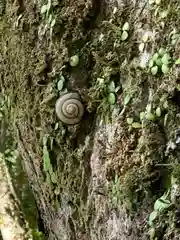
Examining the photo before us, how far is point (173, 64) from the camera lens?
1549 millimetres

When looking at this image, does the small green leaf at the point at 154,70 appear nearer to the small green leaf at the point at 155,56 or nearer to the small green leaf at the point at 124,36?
the small green leaf at the point at 155,56

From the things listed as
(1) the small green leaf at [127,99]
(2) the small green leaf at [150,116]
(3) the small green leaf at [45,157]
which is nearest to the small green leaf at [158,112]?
(2) the small green leaf at [150,116]

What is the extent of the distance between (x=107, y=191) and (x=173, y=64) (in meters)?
0.51

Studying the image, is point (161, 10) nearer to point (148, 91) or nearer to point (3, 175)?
point (148, 91)

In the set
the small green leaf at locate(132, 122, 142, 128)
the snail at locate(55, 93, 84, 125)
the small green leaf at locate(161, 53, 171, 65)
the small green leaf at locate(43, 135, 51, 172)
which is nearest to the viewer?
the small green leaf at locate(161, 53, 171, 65)

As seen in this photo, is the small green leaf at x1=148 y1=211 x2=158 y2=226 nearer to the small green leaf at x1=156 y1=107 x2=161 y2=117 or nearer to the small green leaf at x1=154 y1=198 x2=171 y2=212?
the small green leaf at x1=154 y1=198 x2=171 y2=212

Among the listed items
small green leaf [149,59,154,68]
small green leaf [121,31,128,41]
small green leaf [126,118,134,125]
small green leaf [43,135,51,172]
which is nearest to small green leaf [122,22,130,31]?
small green leaf [121,31,128,41]

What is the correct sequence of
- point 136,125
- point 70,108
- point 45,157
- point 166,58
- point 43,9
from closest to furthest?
point 166,58 → point 136,125 → point 70,108 → point 43,9 → point 45,157

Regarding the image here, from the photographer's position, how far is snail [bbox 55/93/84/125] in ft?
6.13

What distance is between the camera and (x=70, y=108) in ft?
6.16

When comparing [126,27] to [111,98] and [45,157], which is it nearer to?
[111,98]

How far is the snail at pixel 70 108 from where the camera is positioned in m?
1.87

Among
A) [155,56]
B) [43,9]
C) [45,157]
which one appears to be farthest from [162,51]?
[45,157]

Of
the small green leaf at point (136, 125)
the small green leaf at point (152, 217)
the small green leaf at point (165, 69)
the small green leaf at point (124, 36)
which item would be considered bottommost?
the small green leaf at point (152, 217)
